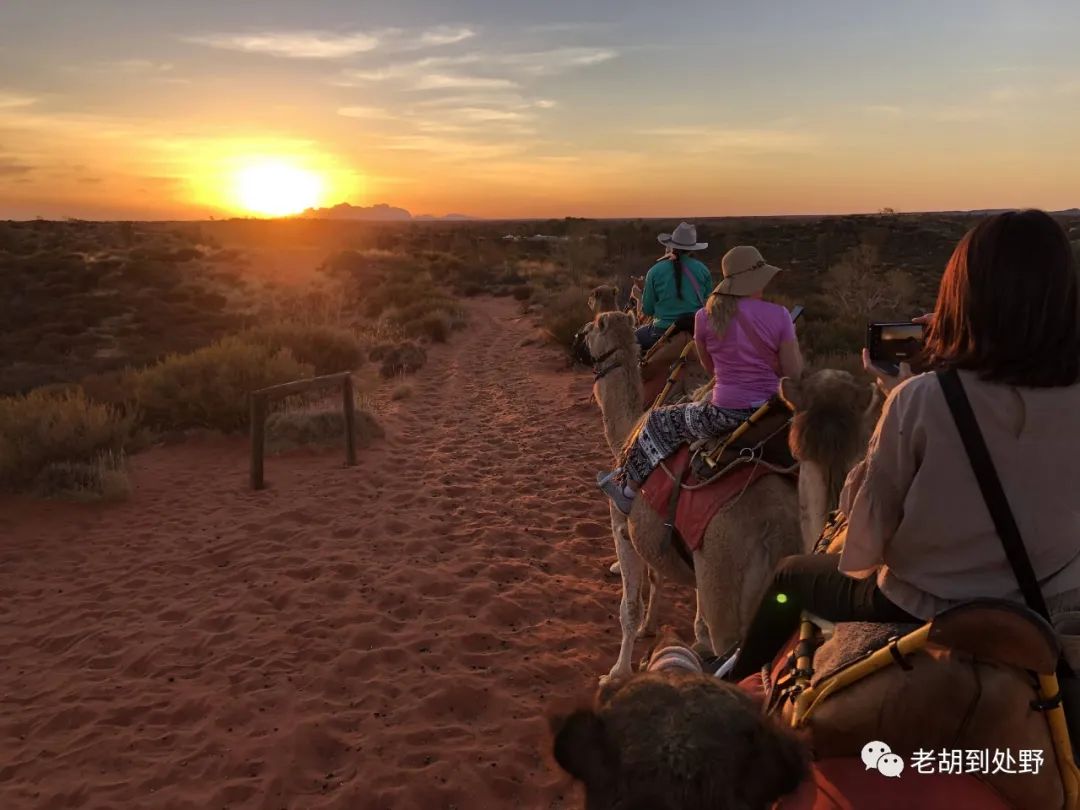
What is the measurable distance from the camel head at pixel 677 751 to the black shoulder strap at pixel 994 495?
626 mm

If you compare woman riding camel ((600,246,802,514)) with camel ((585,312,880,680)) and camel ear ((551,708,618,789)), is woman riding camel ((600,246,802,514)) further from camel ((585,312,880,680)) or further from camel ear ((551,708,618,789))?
camel ear ((551,708,618,789))

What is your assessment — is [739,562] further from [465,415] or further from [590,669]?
[465,415]

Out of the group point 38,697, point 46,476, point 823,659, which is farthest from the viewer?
point 46,476

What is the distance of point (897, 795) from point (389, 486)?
7593 mm

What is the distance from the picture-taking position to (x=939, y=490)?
5.06 ft

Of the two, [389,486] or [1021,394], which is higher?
[1021,394]

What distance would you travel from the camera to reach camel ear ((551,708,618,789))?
4.44 feet

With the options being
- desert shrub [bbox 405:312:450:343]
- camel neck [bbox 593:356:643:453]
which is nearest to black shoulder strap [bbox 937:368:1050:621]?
camel neck [bbox 593:356:643:453]

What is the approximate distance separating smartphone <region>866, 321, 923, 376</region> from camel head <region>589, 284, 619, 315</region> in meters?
3.79

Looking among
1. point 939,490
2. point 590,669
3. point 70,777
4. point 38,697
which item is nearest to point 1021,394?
point 939,490

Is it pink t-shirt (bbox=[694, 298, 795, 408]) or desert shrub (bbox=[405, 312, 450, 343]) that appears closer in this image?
pink t-shirt (bbox=[694, 298, 795, 408])

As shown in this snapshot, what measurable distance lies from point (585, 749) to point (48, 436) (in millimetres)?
9536

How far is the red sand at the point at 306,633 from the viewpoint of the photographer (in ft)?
12.6

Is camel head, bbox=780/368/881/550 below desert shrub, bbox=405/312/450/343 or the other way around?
the other way around
